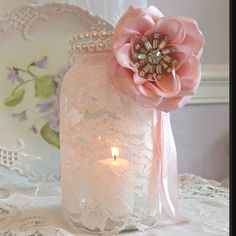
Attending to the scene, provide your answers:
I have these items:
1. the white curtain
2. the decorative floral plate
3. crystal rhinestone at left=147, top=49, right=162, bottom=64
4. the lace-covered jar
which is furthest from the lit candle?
the white curtain

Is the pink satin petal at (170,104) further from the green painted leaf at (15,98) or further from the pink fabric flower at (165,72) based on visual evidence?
the green painted leaf at (15,98)

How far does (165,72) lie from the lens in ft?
1.41

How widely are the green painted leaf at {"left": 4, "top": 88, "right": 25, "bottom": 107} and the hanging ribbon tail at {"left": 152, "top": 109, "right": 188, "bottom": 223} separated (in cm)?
29

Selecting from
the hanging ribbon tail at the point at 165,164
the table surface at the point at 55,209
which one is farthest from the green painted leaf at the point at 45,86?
the hanging ribbon tail at the point at 165,164

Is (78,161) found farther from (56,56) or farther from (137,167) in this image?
(56,56)

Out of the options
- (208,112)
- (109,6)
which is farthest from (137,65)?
(208,112)

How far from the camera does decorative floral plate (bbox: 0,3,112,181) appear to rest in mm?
664

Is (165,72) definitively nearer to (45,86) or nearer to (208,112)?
(45,86)

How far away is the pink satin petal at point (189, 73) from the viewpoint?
17.0 inches

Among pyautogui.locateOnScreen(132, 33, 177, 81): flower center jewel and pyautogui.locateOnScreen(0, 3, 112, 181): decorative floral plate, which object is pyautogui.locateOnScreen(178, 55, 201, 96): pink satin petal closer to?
pyautogui.locateOnScreen(132, 33, 177, 81): flower center jewel

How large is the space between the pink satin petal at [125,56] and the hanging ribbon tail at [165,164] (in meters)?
0.06

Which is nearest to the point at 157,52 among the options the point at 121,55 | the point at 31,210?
the point at 121,55

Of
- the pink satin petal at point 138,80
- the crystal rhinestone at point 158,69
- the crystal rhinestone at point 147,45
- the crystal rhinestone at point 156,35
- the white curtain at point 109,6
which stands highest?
the white curtain at point 109,6
